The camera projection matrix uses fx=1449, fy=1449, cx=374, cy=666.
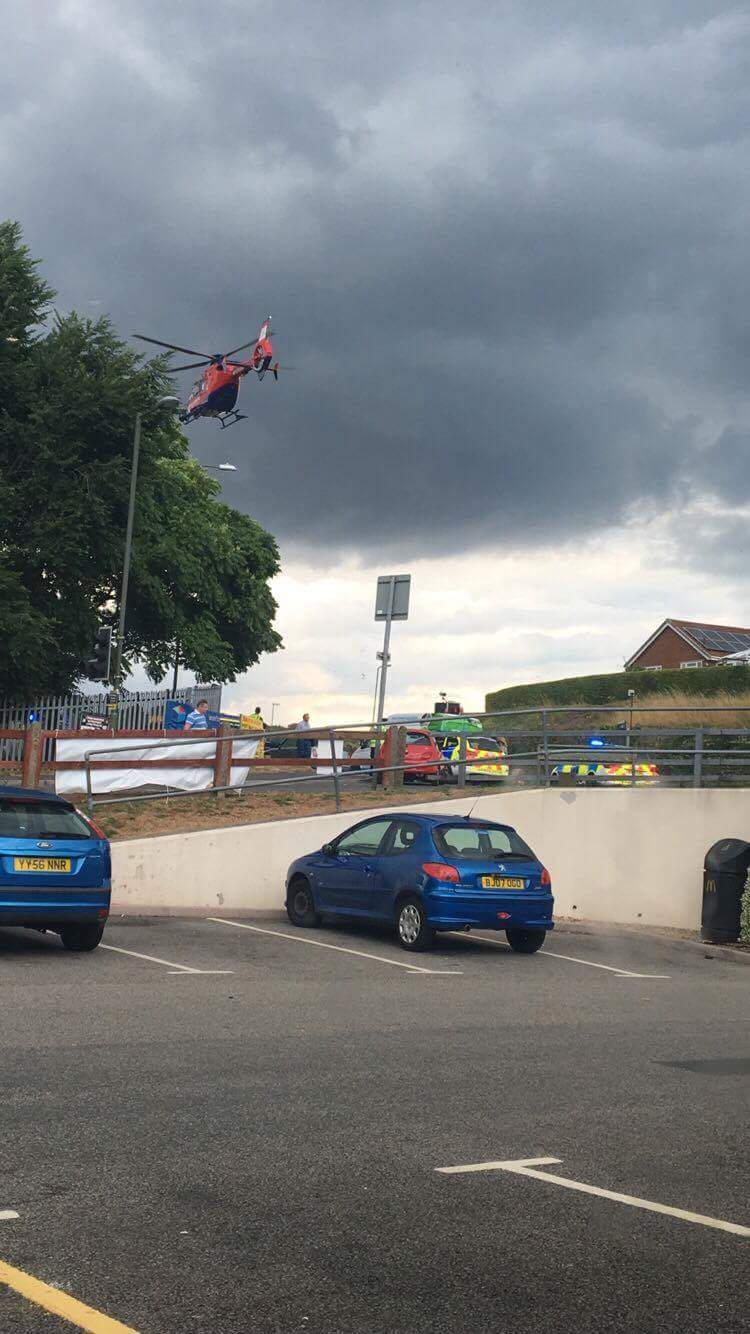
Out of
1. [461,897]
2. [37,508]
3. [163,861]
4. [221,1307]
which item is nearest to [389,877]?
[461,897]

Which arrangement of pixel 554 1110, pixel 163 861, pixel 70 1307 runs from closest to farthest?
1. pixel 70 1307
2. pixel 554 1110
3. pixel 163 861

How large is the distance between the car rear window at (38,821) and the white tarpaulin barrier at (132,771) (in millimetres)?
6415

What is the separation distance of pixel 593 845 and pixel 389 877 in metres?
5.47

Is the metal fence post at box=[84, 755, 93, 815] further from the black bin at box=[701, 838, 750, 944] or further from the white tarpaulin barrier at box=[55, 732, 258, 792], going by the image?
the black bin at box=[701, 838, 750, 944]

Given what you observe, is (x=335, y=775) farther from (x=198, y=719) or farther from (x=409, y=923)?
(x=198, y=719)

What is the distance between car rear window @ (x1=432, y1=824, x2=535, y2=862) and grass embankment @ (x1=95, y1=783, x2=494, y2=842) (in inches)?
179

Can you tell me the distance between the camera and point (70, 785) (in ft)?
70.0

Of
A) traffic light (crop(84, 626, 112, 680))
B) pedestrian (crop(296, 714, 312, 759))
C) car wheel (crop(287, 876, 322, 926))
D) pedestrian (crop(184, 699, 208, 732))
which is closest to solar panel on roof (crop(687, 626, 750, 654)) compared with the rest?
pedestrian (crop(296, 714, 312, 759))

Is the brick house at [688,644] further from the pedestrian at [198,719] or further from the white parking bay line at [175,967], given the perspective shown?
the white parking bay line at [175,967]

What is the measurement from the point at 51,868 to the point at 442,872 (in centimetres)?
420

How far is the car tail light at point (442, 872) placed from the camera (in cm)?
1534

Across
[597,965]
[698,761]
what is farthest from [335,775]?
[597,965]

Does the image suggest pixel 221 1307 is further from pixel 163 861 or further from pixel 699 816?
pixel 699 816

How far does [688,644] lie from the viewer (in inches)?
3327
